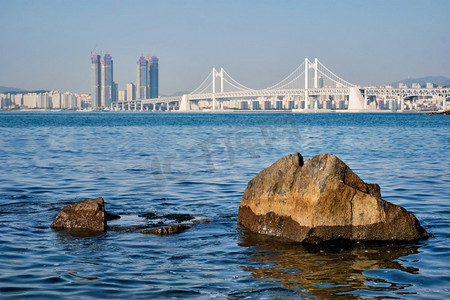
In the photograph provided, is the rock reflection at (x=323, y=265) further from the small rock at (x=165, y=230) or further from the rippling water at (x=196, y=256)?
the small rock at (x=165, y=230)

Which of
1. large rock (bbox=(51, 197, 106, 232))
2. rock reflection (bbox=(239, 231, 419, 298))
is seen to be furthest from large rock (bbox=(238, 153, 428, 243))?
large rock (bbox=(51, 197, 106, 232))

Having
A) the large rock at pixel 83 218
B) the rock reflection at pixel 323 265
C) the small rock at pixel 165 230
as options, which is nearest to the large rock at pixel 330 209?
the rock reflection at pixel 323 265

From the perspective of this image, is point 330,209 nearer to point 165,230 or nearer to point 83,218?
point 165,230

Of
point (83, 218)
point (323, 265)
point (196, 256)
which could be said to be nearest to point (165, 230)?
point (83, 218)

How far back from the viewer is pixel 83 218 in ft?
26.1

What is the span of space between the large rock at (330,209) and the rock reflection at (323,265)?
0.19 metres

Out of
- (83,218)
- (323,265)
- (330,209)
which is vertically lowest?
(323,265)

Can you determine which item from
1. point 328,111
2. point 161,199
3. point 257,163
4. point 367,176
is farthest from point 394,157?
point 328,111

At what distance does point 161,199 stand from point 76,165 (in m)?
6.59

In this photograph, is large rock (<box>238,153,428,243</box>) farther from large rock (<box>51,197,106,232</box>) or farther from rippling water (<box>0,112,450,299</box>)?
large rock (<box>51,197,106,232</box>)

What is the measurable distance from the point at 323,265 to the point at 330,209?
1.06m

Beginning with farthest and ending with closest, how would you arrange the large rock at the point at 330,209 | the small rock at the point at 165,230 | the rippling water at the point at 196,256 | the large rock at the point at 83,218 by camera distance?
1. the large rock at the point at 83,218
2. the small rock at the point at 165,230
3. the large rock at the point at 330,209
4. the rippling water at the point at 196,256

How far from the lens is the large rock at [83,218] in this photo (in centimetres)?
789

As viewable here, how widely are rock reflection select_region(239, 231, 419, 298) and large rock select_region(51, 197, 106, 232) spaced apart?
1.74m
